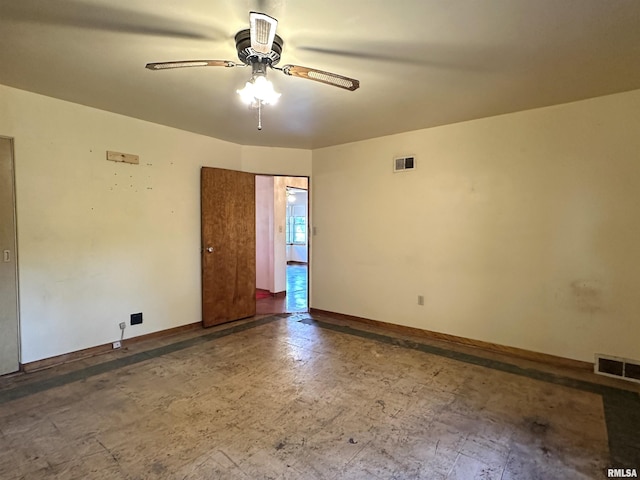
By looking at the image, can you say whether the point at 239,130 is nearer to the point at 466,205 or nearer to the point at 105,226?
the point at 105,226

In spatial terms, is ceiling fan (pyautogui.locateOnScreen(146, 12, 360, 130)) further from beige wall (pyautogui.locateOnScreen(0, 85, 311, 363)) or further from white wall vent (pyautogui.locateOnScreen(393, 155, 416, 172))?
white wall vent (pyautogui.locateOnScreen(393, 155, 416, 172))

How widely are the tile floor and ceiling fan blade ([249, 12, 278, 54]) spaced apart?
7.31 ft

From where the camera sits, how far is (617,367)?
295cm

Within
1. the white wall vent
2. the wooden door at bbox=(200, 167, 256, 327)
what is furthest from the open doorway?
the white wall vent

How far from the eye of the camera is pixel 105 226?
11.4 feet

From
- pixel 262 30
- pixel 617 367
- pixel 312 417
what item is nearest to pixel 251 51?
pixel 262 30

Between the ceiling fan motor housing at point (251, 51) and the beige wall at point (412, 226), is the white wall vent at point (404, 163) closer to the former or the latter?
the beige wall at point (412, 226)

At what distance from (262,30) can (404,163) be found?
288 cm

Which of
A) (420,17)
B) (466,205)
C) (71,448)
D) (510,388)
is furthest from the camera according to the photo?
(466,205)

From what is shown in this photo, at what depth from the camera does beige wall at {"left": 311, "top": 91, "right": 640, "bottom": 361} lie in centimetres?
296

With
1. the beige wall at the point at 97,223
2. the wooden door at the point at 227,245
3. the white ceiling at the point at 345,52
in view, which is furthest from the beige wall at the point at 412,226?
the white ceiling at the point at 345,52

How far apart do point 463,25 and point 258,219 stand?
497cm

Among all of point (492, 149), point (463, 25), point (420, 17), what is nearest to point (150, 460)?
point (420, 17)

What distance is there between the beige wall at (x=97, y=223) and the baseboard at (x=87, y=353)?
0.20ft
